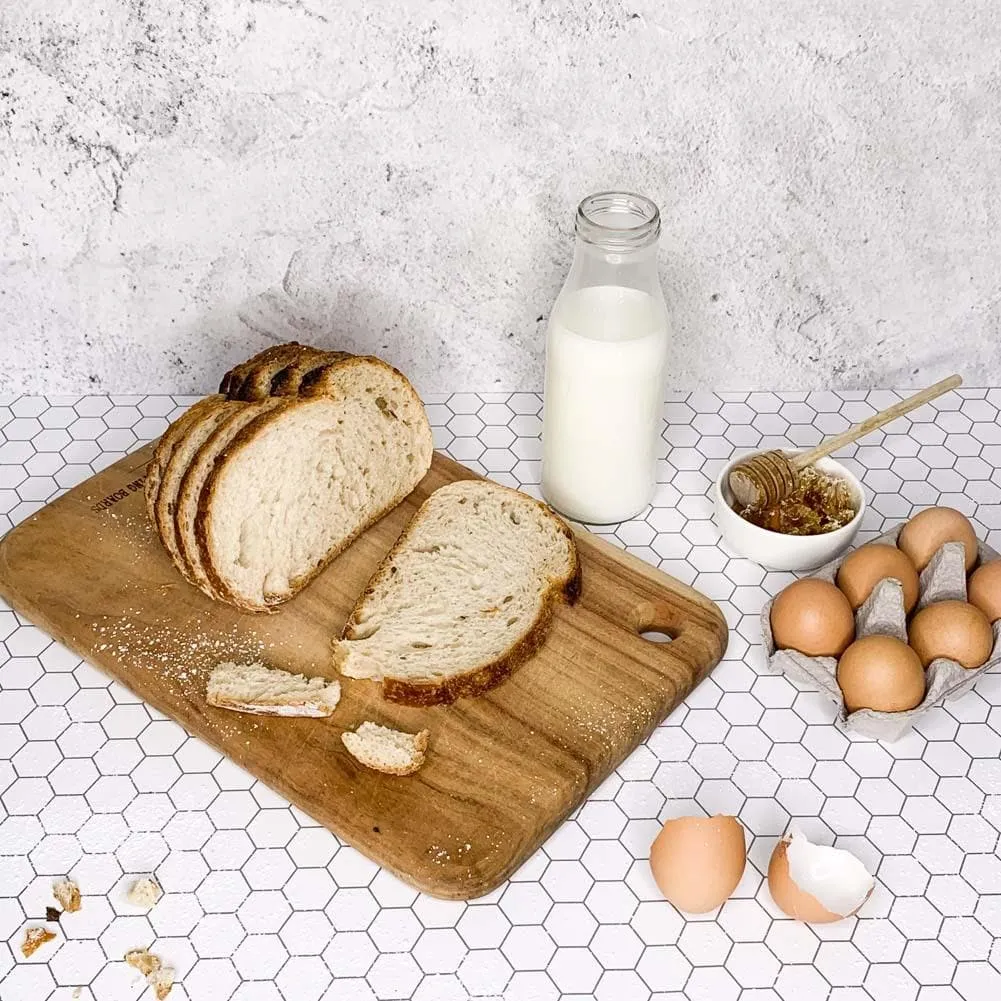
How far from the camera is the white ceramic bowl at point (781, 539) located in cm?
165

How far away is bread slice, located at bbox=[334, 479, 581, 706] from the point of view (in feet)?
4.81

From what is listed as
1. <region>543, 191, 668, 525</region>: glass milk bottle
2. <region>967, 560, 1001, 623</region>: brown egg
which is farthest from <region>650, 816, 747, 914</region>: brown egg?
<region>543, 191, 668, 525</region>: glass milk bottle

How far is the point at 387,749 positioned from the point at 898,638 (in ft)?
2.06

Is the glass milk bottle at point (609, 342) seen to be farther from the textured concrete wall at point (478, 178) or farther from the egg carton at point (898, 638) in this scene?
the egg carton at point (898, 638)

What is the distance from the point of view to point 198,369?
1.98 meters

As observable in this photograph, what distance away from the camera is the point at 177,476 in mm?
1575

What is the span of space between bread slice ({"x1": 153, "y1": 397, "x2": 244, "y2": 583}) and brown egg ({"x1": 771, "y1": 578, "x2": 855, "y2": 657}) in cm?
75

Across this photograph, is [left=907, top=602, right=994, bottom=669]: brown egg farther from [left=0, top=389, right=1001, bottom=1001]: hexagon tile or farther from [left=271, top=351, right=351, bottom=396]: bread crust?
[left=271, top=351, right=351, bottom=396]: bread crust

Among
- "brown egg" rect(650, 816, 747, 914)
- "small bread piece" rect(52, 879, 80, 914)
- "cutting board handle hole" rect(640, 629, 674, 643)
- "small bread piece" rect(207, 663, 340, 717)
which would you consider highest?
"brown egg" rect(650, 816, 747, 914)

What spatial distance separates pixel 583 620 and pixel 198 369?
820mm

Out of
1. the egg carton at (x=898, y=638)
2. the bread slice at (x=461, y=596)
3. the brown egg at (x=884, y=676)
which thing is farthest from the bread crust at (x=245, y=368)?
the brown egg at (x=884, y=676)

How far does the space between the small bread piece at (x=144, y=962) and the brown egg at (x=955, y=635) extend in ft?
3.05

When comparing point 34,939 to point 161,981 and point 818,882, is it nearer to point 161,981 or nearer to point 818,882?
point 161,981

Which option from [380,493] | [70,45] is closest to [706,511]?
[380,493]
